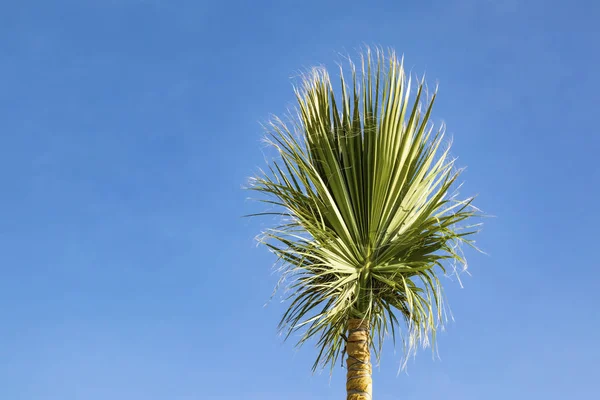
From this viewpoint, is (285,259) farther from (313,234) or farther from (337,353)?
(337,353)

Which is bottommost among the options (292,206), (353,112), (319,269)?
(319,269)

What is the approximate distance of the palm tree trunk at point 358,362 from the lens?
6113 mm

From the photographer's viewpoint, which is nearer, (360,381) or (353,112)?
(360,381)

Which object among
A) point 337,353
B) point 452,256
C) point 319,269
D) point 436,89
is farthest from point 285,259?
point 436,89

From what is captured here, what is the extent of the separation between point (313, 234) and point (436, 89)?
1.82 metres

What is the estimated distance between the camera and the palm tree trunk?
611cm

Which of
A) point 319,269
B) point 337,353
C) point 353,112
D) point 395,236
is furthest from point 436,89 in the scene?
point 337,353

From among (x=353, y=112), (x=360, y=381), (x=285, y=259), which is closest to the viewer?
(x=360, y=381)

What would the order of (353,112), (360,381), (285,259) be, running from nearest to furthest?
(360,381) < (285,259) < (353,112)

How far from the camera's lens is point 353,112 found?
7.04m

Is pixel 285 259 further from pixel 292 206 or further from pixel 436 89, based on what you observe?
pixel 436 89

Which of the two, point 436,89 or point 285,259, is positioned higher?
point 436,89

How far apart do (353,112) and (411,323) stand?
1979mm

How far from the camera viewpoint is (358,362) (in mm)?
6227
